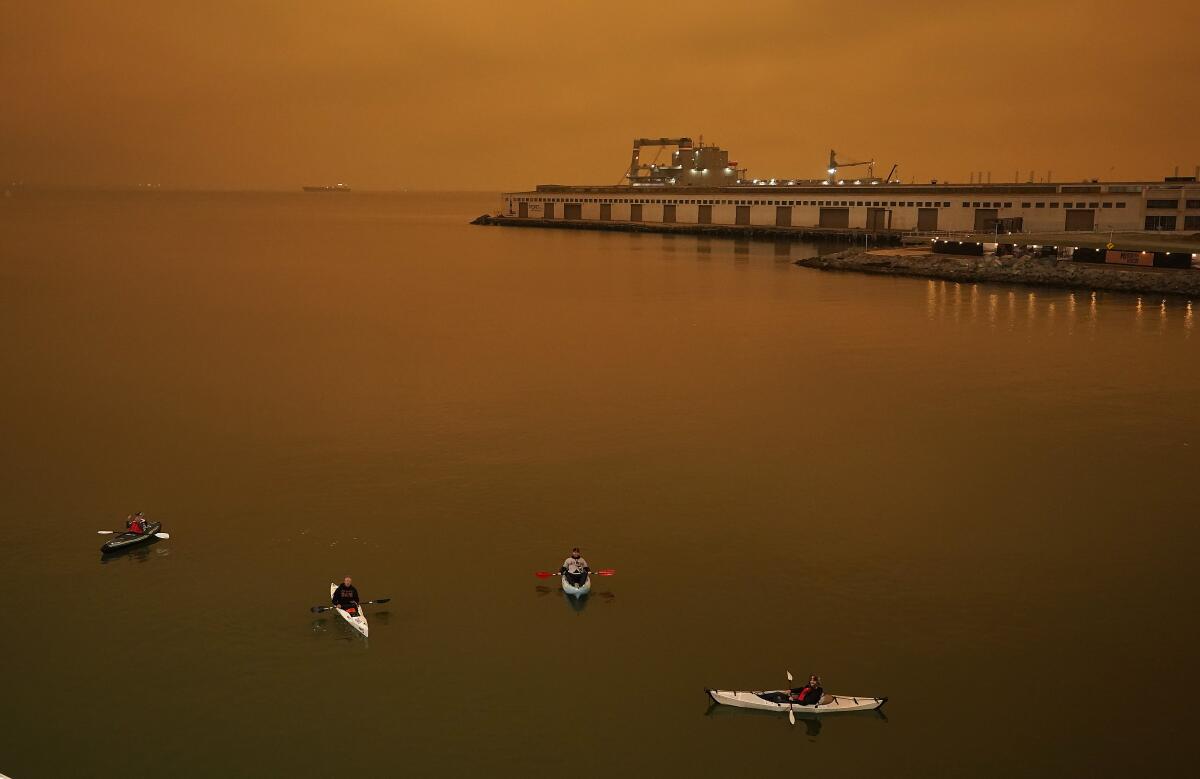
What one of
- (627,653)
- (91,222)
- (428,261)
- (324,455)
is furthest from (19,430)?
(91,222)

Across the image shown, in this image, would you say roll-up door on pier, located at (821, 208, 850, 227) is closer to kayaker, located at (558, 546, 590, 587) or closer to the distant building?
the distant building

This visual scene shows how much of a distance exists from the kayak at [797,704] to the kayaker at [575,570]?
3014 millimetres

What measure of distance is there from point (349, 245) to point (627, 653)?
3418 inches

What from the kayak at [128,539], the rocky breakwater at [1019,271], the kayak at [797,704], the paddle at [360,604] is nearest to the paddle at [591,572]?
the paddle at [360,604]

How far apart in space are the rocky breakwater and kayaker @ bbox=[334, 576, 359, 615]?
47.1 metres

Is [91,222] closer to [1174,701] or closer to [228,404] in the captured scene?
[228,404]

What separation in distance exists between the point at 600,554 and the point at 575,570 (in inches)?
66.7

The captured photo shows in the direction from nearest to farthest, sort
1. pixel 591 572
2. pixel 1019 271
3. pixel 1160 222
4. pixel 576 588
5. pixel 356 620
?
1. pixel 356 620
2. pixel 576 588
3. pixel 591 572
4. pixel 1019 271
5. pixel 1160 222

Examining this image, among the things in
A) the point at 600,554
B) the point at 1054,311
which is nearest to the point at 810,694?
the point at 600,554

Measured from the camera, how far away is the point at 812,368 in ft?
102

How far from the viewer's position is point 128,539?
1519 cm

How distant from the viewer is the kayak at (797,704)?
1103 centimetres

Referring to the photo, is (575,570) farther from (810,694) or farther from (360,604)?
(810,694)

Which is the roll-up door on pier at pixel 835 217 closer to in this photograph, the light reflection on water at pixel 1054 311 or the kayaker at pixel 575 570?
the light reflection on water at pixel 1054 311
